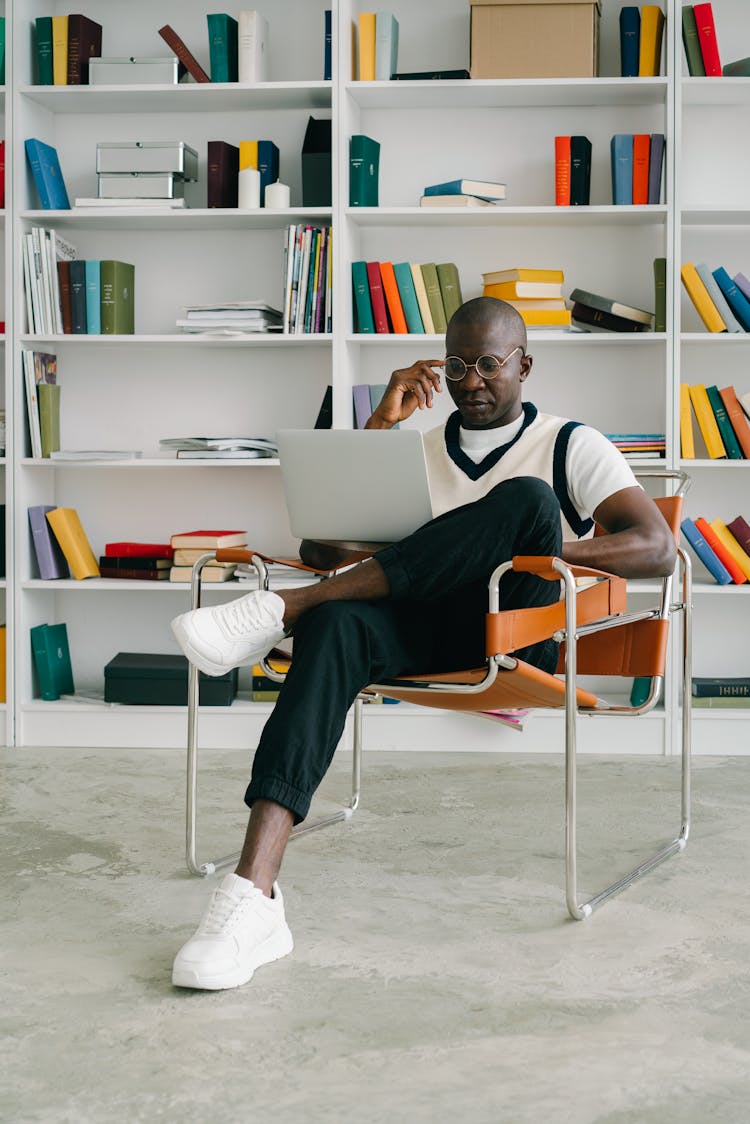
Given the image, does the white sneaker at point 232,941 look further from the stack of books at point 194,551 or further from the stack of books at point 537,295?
the stack of books at point 537,295

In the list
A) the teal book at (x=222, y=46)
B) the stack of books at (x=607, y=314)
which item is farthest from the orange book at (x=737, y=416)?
the teal book at (x=222, y=46)

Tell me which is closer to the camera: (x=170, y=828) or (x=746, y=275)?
(x=170, y=828)

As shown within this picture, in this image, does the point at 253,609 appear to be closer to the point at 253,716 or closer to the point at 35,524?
the point at 253,716

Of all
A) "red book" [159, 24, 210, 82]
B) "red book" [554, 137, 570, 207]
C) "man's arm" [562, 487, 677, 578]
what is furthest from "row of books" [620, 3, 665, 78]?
"man's arm" [562, 487, 677, 578]

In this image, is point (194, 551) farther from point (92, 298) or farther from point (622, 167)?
point (622, 167)

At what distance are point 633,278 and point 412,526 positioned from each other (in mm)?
1919

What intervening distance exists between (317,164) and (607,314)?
3.23ft

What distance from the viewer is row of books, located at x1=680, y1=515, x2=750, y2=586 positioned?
3.57m

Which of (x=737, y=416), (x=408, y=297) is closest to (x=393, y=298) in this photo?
(x=408, y=297)

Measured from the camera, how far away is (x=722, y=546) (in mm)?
3590

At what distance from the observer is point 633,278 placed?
150 inches

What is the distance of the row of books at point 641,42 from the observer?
139 inches

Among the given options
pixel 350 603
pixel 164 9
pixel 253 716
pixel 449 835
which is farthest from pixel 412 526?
pixel 164 9

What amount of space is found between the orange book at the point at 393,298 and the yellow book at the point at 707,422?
88 centimetres
